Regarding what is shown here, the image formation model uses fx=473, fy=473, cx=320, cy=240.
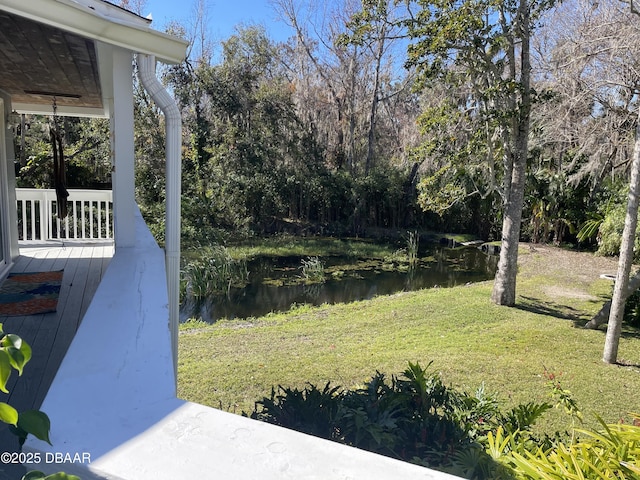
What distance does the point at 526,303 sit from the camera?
8.41m

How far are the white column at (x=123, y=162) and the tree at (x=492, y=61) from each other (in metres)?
5.25

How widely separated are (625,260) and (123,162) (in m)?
5.42

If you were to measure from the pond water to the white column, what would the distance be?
5637 mm

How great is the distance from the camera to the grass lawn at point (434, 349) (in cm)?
476

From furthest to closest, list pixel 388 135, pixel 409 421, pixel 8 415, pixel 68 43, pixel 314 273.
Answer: pixel 388 135
pixel 314 273
pixel 68 43
pixel 409 421
pixel 8 415

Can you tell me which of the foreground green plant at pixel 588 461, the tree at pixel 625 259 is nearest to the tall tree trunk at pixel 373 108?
the tree at pixel 625 259

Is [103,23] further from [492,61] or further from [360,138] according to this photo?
[360,138]

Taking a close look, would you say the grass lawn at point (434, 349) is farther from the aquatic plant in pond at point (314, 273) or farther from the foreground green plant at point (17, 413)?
the foreground green plant at point (17, 413)

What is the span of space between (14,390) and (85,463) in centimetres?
192

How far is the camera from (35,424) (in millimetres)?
856

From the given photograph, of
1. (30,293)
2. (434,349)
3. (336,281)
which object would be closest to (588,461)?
(30,293)

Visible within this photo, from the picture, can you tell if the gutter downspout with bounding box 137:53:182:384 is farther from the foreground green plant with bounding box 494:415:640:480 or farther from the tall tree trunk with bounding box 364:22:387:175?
the tall tree trunk with bounding box 364:22:387:175

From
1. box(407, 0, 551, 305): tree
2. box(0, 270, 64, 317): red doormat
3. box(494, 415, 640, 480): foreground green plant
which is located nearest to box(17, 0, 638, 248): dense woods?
box(407, 0, 551, 305): tree

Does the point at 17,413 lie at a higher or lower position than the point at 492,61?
lower
